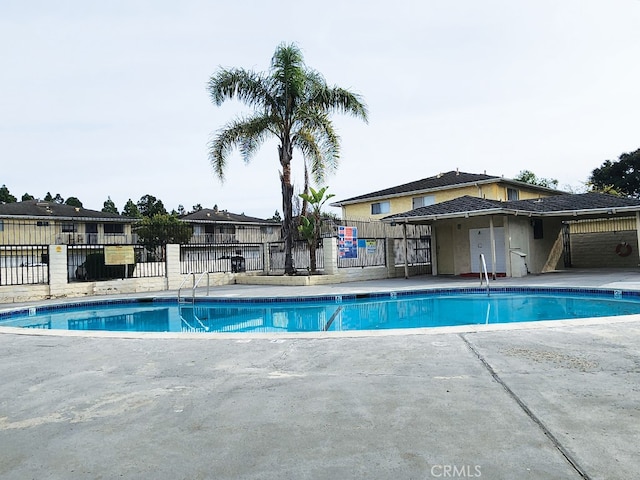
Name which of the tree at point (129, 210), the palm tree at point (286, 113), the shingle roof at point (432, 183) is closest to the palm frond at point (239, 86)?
the palm tree at point (286, 113)

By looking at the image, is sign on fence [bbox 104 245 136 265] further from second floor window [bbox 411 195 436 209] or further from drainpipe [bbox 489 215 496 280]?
second floor window [bbox 411 195 436 209]

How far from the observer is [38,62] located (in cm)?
1185

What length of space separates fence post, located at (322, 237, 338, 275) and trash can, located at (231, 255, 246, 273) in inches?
A: 170

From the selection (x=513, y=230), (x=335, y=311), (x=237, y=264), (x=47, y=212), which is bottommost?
(x=335, y=311)

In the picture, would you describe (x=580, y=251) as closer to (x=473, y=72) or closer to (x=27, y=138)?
(x=473, y=72)

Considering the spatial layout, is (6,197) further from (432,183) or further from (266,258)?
(432,183)

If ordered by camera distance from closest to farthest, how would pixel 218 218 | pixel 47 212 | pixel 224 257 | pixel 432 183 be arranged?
1. pixel 224 257
2. pixel 432 183
3. pixel 47 212
4. pixel 218 218

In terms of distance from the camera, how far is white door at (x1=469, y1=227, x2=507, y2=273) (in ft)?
58.9

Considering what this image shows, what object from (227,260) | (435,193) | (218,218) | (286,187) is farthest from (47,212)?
(435,193)

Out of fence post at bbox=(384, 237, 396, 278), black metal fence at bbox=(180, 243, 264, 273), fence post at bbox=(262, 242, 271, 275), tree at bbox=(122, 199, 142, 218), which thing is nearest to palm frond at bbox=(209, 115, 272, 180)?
black metal fence at bbox=(180, 243, 264, 273)

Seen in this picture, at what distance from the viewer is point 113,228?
126ft

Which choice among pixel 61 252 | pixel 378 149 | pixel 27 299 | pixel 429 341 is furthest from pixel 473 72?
pixel 27 299

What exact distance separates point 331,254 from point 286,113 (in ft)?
18.6

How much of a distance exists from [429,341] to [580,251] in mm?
19769
